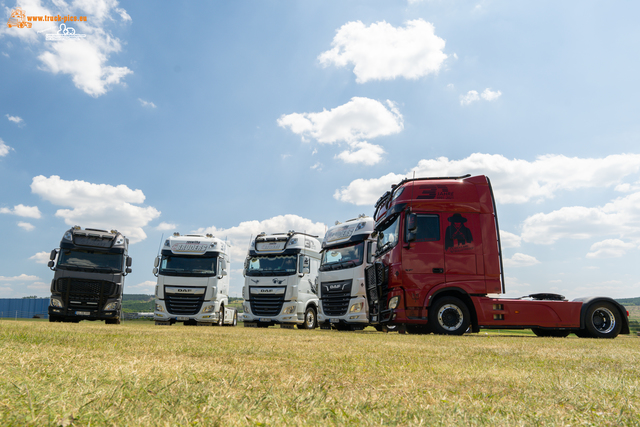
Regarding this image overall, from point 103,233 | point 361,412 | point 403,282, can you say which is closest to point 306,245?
point 403,282

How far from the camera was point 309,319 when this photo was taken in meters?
16.3

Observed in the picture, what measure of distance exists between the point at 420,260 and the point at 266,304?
7573 millimetres

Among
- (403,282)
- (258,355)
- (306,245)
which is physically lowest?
(258,355)

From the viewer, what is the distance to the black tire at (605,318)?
1111 cm

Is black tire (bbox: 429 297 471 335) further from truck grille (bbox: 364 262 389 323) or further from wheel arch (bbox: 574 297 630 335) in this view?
wheel arch (bbox: 574 297 630 335)

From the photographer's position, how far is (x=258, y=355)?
14.4ft

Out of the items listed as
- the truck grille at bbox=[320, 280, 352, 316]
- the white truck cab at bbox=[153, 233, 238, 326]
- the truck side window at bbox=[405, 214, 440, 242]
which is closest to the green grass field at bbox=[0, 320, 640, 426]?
the truck side window at bbox=[405, 214, 440, 242]

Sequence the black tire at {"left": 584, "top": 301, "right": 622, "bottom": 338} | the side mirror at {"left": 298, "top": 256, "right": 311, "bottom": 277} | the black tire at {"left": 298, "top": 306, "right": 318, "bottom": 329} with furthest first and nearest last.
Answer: the black tire at {"left": 298, "top": 306, "right": 318, "bottom": 329} → the side mirror at {"left": 298, "top": 256, "right": 311, "bottom": 277} → the black tire at {"left": 584, "top": 301, "right": 622, "bottom": 338}

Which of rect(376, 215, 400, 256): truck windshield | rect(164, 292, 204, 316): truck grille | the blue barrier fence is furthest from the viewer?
the blue barrier fence

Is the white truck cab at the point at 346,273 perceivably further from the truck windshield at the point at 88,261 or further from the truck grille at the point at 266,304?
the truck windshield at the point at 88,261

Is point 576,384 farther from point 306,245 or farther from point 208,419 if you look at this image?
point 306,245

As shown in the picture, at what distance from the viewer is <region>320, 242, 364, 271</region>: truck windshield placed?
44.2 ft

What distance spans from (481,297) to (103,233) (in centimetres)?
1389

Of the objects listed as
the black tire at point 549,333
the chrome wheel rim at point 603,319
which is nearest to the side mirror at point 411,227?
the black tire at point 549,333
